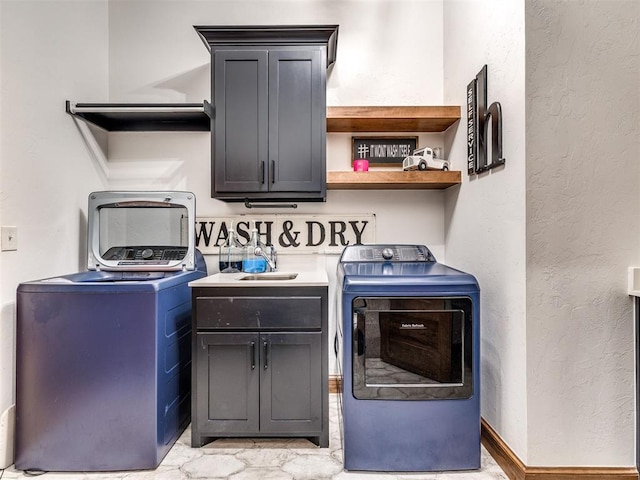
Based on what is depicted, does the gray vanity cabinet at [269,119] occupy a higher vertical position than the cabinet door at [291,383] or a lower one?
higher

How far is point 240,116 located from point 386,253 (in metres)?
1.26

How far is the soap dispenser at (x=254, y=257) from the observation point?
101 inches

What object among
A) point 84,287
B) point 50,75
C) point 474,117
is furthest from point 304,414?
point 50,75

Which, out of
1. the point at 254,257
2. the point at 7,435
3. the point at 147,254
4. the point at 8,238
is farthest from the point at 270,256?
the point at 7,435

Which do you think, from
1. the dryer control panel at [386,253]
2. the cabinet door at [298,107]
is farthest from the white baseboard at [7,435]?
the dryer control panel at [386,253]

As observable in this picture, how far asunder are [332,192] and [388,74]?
0.93 meters

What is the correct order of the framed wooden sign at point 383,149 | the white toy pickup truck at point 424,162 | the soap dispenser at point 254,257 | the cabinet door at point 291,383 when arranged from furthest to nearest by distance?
the framed wooden sign at point 383,149 → the soap dispenser at point 254,257 → the white toy pickup truck at point 424,162 → the cabinet door at point 291,383

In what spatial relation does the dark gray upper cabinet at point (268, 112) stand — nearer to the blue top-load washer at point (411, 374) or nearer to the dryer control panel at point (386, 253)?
the dryer control panel at point (386, 253)

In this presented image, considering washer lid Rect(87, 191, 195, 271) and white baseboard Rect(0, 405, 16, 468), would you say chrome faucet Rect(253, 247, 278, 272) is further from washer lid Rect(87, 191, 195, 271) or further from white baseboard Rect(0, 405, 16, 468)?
white baseboard Rect(0, 405, 16, 468)

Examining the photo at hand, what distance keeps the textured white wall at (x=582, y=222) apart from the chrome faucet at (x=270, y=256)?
62.2 inches

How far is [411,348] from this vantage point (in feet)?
6.02

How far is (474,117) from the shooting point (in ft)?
7.05

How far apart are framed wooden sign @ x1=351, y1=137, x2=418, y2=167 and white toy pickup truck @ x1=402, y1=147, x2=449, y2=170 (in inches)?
9.8

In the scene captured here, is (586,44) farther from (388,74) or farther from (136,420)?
(136,420)
